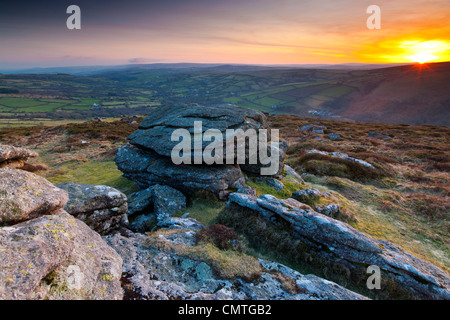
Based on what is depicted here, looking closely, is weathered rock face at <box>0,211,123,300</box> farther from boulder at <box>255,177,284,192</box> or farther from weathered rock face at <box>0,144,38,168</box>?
boulder at <box>255,177,284,192</box>

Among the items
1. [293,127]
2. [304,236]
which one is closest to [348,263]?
[304,236]

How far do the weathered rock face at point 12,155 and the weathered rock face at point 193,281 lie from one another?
6.57 m

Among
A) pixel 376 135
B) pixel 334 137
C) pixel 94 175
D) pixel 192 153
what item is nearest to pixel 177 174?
pixel 192 153

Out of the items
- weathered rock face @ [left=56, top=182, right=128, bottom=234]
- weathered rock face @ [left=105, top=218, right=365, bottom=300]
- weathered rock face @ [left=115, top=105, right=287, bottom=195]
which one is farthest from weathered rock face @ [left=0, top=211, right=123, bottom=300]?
weathered rock face @ [left=115, top=105, right=287, bottom=195]

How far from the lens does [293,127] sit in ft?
193

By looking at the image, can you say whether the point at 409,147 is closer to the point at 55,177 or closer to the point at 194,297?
the point at 194,297

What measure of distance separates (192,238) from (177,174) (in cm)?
666

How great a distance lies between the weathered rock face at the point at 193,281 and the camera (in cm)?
564

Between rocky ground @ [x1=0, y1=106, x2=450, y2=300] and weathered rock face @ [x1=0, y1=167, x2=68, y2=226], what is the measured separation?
3 cm

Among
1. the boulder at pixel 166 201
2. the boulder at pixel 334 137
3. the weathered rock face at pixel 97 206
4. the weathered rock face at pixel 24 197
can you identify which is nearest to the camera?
the weathered rock face at pixel 24 197

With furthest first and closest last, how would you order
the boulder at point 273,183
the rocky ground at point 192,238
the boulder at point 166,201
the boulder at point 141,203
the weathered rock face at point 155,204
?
the boulder at point 273,183 < the boulder at point 141,203 < the boulder at point 166,201 < the weathered rock face at point 155,204 < the rocky ground at point 192,238

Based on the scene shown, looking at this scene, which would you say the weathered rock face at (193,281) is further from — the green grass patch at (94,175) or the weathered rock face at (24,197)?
the green grass patch at (94,175)

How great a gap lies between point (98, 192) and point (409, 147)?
4440 cm

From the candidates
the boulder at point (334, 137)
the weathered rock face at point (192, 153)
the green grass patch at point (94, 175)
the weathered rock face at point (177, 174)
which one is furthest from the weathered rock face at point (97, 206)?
the boulder at point (334, 137)
